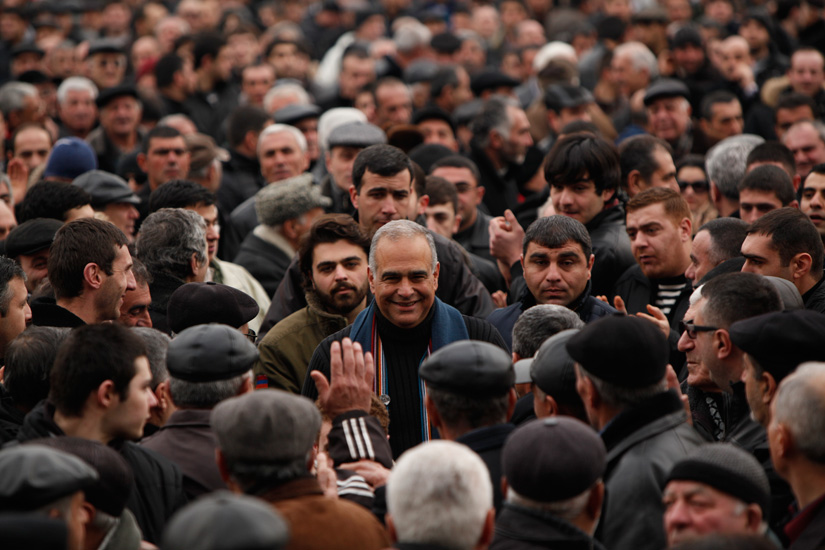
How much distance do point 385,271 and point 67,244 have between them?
1747 mm

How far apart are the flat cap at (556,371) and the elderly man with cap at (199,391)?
122cm

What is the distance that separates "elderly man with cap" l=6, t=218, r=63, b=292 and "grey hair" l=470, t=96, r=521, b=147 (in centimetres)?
489

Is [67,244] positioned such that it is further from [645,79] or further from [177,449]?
[645,79]

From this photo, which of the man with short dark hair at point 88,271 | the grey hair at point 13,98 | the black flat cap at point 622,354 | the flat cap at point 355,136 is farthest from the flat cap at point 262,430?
the grey hair at point 13,98

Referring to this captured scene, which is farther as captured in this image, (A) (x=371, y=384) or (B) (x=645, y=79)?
(B) (x=645, y=79)

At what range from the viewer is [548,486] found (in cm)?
351

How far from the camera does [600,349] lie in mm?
4086

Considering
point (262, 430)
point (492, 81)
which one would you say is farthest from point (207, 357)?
point (492, 81)

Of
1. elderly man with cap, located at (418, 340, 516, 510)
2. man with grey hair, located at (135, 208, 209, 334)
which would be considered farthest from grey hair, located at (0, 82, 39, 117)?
elderly man with cap, located at (418, 340, 516, 510)

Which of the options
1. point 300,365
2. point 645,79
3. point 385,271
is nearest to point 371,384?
point 385,271

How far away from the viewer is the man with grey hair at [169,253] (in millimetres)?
6340

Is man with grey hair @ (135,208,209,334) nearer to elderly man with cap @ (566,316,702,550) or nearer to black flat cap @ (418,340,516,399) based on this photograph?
black flat cap @ (418,340,516,399)

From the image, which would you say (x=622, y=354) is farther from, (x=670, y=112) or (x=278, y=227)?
(x=670, y=112)

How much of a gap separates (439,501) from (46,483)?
1.22 meters
